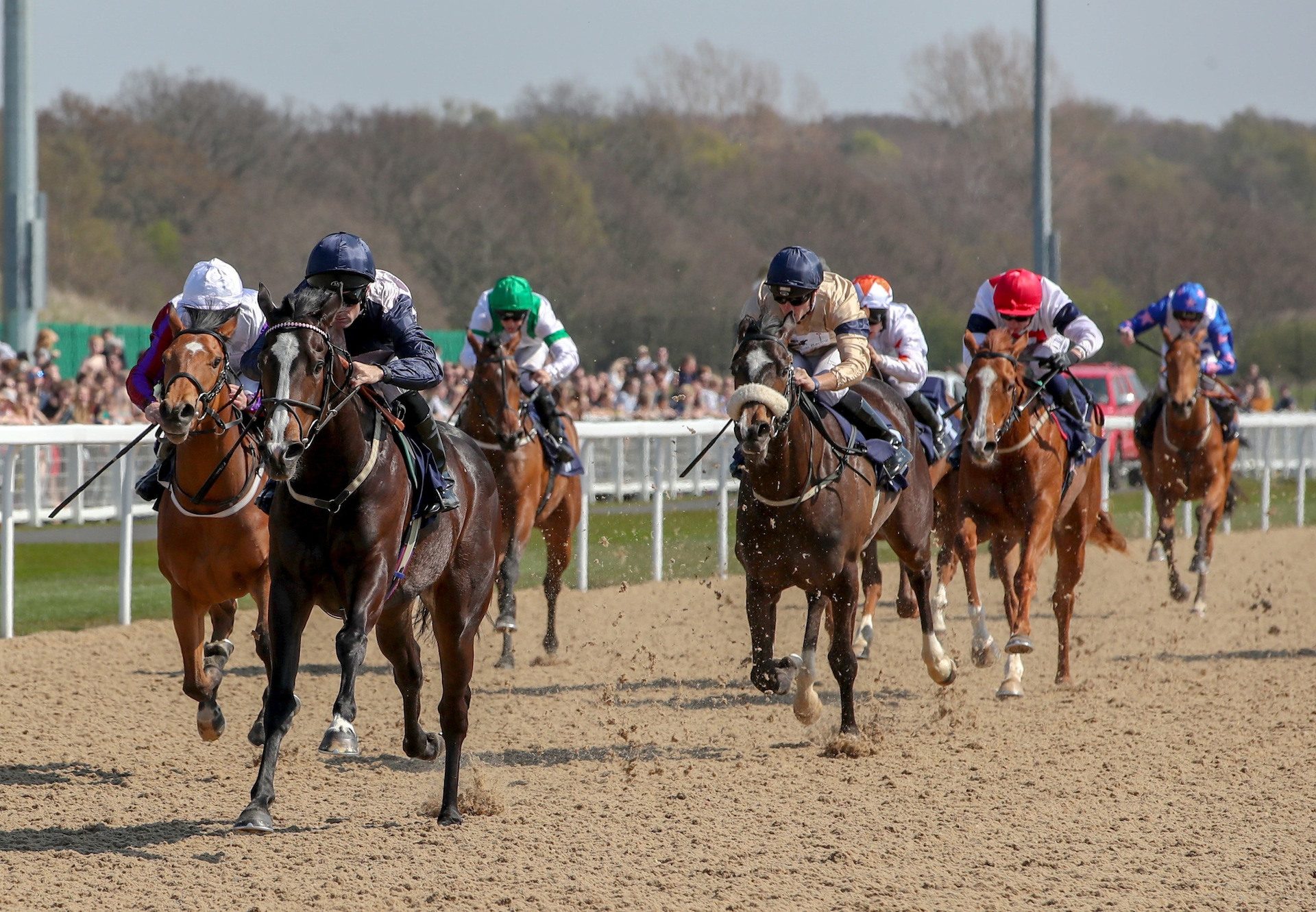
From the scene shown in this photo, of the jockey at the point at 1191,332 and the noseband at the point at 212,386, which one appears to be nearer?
the noseband at the point at 212,386

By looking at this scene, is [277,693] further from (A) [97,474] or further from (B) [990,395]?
(B) [990,395]

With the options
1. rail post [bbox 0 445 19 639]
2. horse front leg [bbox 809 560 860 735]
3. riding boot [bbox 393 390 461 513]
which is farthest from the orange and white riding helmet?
rail post [bbox 0 445 19 639]

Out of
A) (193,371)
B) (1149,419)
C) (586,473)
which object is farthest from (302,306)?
(1149,419)

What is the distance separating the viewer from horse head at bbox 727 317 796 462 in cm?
554

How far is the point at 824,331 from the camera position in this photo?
6.51 m

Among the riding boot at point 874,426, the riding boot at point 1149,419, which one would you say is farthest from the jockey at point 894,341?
the riding boot at point 1149,419

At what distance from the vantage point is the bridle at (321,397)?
14.4ft

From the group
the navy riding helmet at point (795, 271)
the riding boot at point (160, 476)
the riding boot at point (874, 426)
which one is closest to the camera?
the riding boot at point (160, 476)

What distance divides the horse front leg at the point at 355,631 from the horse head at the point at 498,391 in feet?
10.2

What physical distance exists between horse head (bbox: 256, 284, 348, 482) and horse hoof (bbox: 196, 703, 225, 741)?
58.6 inches

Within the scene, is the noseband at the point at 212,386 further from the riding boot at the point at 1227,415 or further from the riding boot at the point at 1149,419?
the riding boot at the point at 1227,415

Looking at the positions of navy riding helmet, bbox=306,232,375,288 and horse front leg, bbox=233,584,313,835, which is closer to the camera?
horse front leg, bbox=233,584,313,835

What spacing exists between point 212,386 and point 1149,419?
743 cm

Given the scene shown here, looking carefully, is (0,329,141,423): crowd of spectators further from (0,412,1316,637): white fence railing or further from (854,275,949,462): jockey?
(854,275,949,462): jockey
